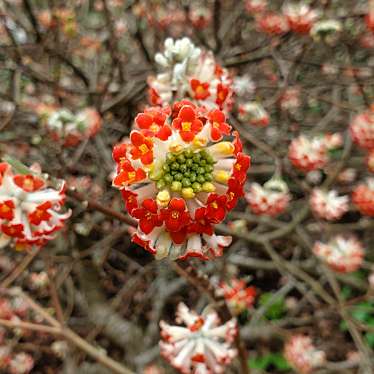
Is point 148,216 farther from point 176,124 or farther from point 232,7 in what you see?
point 232,7

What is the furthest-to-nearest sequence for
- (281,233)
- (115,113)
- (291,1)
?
(291,1) → (115,113) → (281,233)

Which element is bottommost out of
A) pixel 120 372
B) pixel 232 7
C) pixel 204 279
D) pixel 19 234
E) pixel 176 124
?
pixel 120 372

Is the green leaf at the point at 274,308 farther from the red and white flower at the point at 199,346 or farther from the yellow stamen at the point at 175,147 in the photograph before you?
the yellow stamen at the point at 175,147

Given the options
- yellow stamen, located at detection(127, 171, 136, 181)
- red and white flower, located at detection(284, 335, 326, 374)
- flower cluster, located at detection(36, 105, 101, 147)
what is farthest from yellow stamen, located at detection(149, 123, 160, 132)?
red and white flower, located at detection(284, 335, 326, 374)

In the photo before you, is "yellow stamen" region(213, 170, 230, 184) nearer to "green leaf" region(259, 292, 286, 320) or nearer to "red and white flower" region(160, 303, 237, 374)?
"red and white flower" region(160, 303, 237, 374)

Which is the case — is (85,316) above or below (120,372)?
below

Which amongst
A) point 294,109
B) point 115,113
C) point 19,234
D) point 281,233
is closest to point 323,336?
point 281,233
